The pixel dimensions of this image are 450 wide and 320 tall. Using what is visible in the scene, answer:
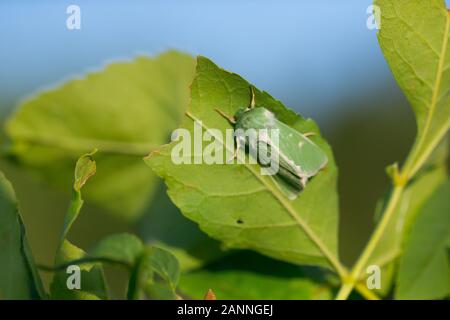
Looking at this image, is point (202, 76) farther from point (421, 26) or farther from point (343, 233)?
point (343, 233)

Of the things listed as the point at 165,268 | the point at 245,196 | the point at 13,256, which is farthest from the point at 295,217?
the point at 13,256

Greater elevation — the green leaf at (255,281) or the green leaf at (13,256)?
the green leaf at (13,256)

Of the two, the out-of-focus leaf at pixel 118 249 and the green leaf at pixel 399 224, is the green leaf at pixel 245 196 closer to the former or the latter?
the green leaf at pixel 399 224

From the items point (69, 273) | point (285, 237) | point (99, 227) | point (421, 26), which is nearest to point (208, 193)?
point (285, 237)

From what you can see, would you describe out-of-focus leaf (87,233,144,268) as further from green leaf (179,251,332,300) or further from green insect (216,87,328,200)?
green leaf (179,251,332,300)

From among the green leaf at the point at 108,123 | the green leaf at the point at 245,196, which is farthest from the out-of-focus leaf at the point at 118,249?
the green leaf at the point at 108,123

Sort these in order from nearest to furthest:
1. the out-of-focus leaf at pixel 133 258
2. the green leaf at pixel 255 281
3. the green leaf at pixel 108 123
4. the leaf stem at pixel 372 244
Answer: the out-of-focus leaf at pixel 133 258, the leaf stem at pixel 372 244, the green leaf at pixel 255 281, the green leaf at pixel 108 123
